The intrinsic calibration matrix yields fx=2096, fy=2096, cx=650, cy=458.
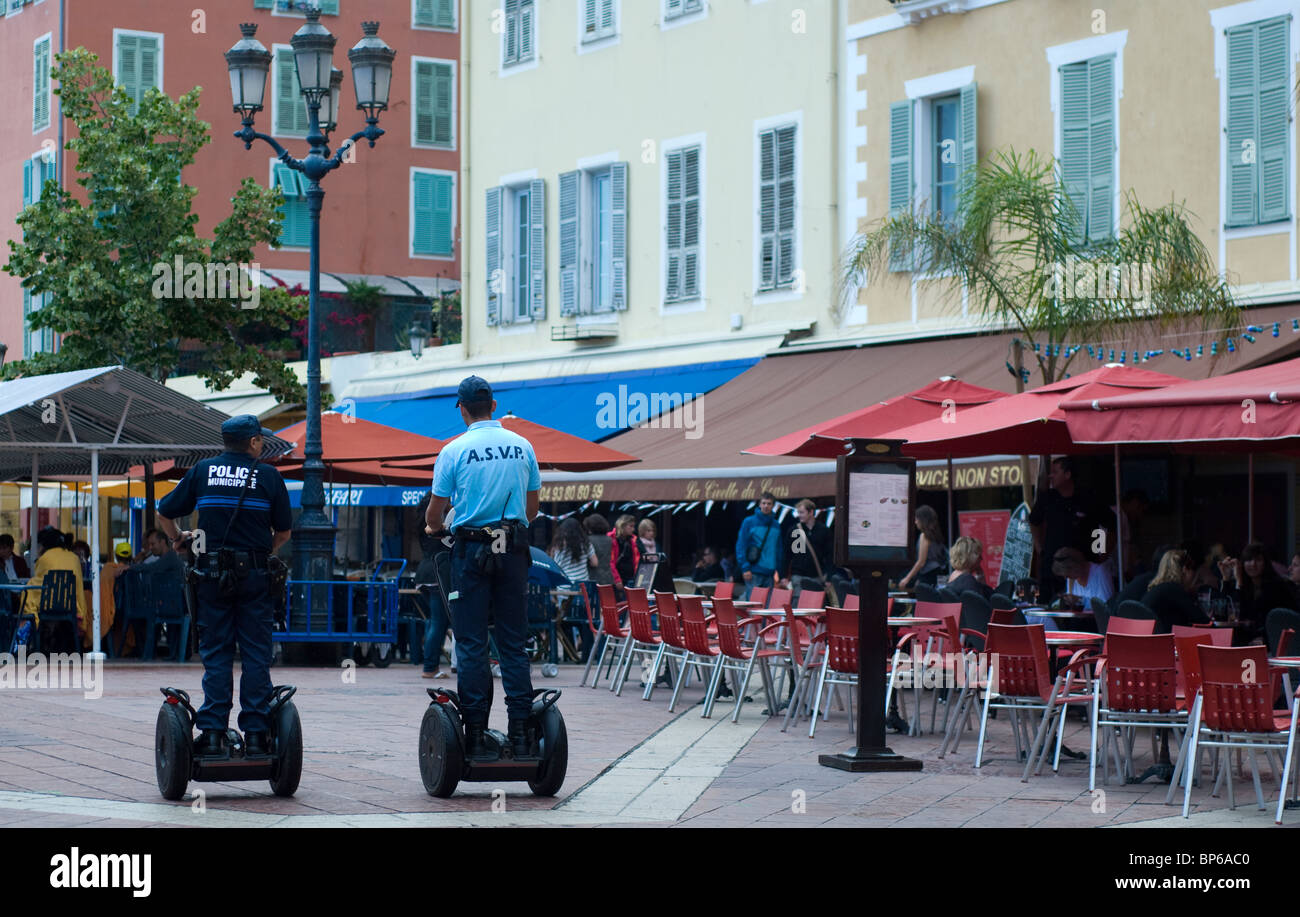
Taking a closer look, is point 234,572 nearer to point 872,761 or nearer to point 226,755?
point 226,755

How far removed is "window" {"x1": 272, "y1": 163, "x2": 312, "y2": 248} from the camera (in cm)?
3747

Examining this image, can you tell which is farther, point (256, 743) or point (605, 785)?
point (605, 785)

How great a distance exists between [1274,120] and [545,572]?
292 inches

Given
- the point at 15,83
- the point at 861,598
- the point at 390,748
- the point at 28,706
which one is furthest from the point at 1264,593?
the point at 15,83

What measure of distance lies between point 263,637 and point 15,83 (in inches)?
1287

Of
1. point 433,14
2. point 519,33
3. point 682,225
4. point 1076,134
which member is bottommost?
point 682,225

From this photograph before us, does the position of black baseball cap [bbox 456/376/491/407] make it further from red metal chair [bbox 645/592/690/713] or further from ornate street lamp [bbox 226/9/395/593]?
ornate street lamp [bbox 226/9/395/593]

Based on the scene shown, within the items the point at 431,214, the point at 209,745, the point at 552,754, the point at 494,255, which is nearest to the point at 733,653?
the point at 552,754

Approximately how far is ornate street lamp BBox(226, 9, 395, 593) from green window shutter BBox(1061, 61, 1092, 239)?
20.9ft

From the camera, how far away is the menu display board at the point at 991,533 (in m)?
19.7

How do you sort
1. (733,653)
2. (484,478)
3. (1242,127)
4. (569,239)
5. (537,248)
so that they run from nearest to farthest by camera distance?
(484,478) → (733,653) → (1242,127) → (569,239) → (537,248)

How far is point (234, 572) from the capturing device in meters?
9.16

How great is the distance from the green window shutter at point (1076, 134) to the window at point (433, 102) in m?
20.7
